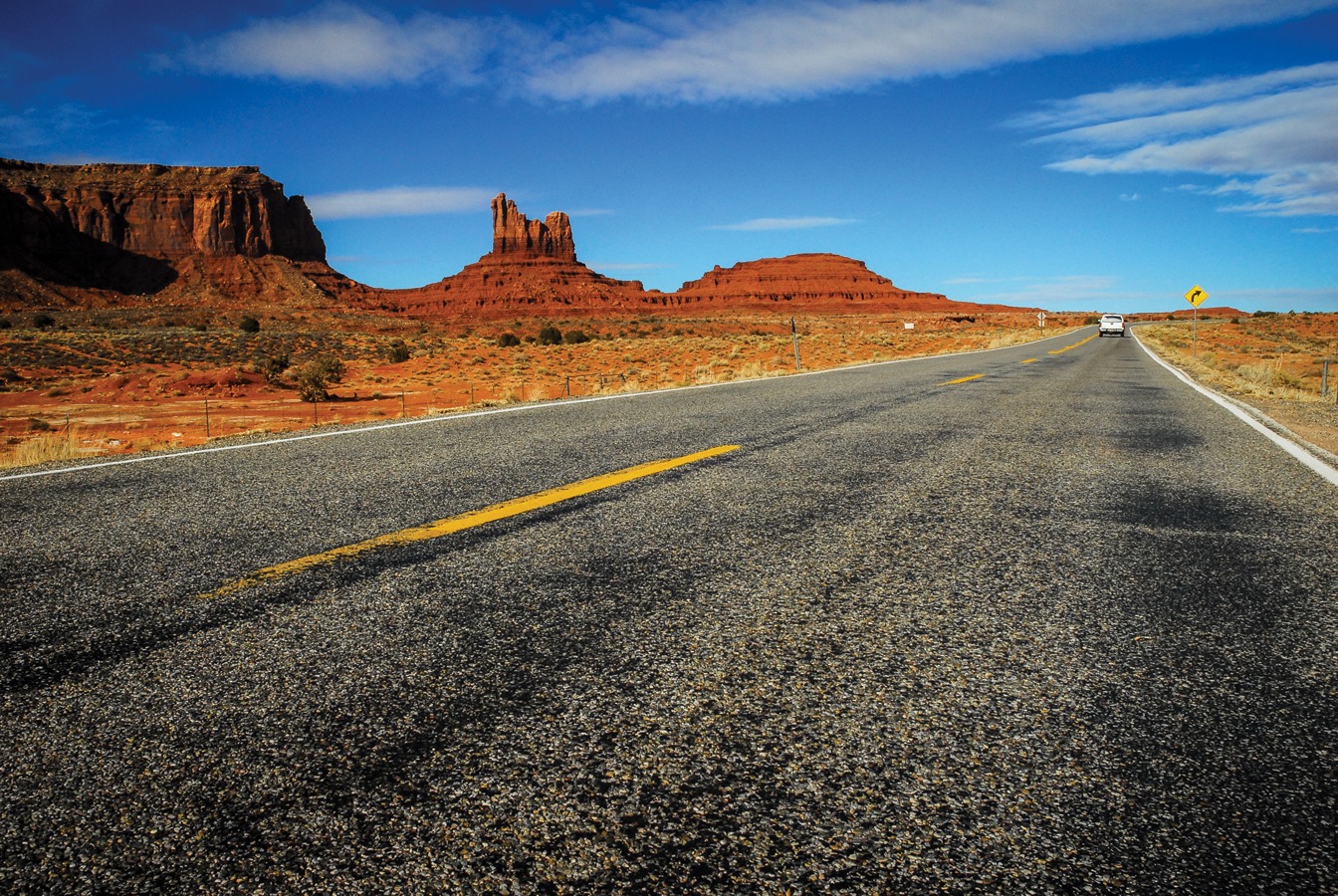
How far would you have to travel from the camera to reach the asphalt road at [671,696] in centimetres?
150

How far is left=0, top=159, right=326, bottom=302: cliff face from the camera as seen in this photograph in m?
102

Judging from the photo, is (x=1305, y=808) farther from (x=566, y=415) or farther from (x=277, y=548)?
(x=566, y=415)

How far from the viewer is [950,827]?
1.57m

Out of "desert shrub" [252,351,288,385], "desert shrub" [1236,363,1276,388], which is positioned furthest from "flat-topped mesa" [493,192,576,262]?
"desert shrub" [1236,363,1276,388]

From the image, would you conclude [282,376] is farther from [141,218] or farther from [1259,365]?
[141,218]

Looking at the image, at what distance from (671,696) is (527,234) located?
17475 centimetres

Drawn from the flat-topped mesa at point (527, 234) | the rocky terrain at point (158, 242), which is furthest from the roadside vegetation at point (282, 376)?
the flat-topped mesa at point (527, 234)

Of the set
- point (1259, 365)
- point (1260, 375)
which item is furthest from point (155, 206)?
point (1260, 375)

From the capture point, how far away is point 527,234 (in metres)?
168

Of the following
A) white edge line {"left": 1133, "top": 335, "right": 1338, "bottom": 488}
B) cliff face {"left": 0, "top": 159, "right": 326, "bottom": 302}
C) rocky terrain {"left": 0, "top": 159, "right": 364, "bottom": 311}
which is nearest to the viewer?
white edge line {"left": 1133, "top": 335, "right": 1338, "bottom": 488}

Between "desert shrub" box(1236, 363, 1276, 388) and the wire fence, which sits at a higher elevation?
"desert shrub" box(1236, 363, 1276, 388)

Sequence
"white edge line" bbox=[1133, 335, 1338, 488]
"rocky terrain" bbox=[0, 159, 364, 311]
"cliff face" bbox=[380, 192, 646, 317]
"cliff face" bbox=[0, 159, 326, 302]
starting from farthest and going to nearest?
1. "cliff face" bbox=[380, 192, 646, 317]
2. "cliff face" bbox=[0, 159, 326, 302]
3. "rocky terrain" bbox=[0, 159, 364, 311]
4. "white edge line" bbox=[1133, 335, 1338, 488]

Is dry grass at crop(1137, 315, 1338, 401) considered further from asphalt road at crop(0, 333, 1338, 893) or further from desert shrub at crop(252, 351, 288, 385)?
desert shrub at crop(252, 351, 288, 385)

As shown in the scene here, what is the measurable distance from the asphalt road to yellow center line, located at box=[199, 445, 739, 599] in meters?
0.10
